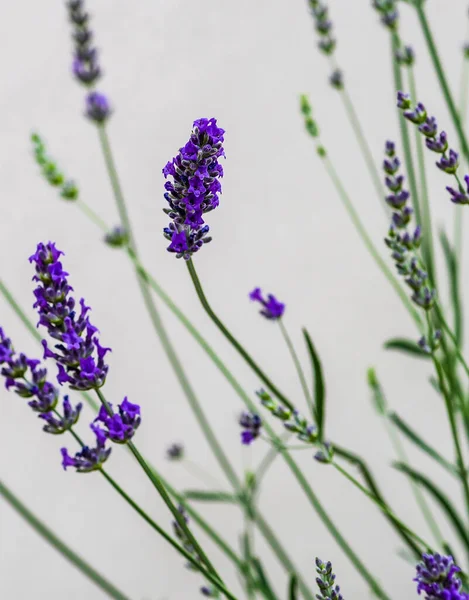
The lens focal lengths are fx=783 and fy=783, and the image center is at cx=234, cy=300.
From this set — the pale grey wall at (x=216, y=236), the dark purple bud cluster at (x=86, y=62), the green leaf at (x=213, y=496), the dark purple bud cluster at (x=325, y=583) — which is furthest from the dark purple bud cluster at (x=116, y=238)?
the pale grey wall at (x=216, y=236)

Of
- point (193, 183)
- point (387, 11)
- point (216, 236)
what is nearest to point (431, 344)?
point (193, 183)

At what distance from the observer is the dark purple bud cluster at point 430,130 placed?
40 centimetres

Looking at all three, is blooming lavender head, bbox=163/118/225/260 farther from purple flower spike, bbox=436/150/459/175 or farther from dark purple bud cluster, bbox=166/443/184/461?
dark purple bud cluster, bbox=166/443/184/461

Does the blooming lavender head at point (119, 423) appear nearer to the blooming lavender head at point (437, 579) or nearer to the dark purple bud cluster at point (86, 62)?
the blooming lavender head at point (437, 579)

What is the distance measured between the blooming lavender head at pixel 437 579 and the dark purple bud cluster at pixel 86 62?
0.48 metres

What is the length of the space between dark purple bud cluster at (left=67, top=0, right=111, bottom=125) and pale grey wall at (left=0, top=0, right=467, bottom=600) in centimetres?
42

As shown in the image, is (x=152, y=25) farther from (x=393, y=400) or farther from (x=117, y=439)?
(x=117, y=439)

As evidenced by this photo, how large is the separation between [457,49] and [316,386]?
0.82 meters

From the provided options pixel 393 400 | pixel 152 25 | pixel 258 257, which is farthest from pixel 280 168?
pixel 393 400

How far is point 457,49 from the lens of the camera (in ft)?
3.73

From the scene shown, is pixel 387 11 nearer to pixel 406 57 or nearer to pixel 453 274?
pixel 406 57

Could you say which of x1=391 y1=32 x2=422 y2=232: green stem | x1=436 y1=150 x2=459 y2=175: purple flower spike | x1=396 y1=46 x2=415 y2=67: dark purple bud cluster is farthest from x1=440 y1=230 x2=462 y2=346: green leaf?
x1=436 y1=150 x2=459 y2=175: purple flower spike

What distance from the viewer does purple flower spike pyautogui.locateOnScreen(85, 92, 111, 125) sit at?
0.69 meters

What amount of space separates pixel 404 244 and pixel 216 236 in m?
0.72
